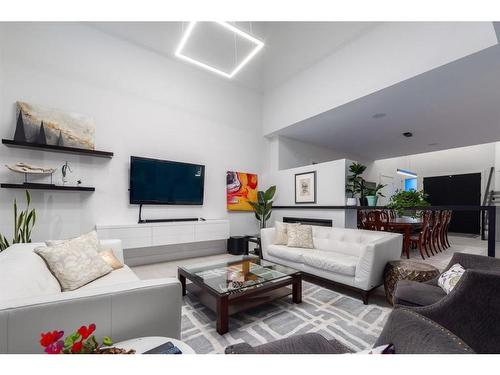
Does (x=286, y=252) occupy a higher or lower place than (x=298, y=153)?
lower

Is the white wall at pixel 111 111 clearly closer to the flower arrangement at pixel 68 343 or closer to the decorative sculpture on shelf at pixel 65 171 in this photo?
the decorative sculpture on shelf at pixel 65 171

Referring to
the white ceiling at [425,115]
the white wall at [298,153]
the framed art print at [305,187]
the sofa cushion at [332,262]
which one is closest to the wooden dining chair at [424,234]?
the white ceiling at [425,115]

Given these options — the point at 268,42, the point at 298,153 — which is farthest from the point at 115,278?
the point at 268,42

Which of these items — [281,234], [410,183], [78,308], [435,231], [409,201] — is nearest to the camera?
[78,308]

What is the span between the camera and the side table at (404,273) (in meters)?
2.12

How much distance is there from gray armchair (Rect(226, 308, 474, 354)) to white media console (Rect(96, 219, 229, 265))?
10.5ft

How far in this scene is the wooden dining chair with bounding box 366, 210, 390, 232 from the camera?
4.75 m

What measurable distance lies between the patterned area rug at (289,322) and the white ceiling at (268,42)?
3838mm

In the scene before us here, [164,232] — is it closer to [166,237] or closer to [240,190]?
[166,237]

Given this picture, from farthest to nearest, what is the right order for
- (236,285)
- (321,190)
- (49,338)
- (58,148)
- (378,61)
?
1. (321,190)
2. (378,61)
3. (58,148)
4. (236,285)
5. (49,338)

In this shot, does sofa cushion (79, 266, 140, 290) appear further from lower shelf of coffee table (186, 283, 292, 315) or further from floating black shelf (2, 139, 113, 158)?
floating black shelf (2, 139, 113, 158)

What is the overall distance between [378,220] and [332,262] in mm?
2835

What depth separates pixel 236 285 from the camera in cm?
210
